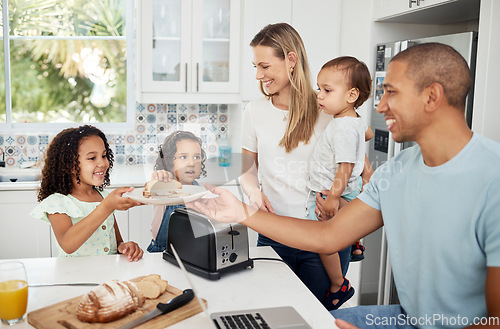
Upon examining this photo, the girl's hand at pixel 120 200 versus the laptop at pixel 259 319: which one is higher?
the girl's hand at pixel 120 200

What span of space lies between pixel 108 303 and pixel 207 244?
0.39m

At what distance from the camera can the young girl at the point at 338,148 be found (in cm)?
189

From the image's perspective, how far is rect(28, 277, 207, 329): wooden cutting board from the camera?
1.12 metres

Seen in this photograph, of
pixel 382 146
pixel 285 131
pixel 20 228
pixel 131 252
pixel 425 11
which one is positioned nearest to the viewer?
pixel 131 252

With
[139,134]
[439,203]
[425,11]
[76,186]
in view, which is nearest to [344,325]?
[439,203]

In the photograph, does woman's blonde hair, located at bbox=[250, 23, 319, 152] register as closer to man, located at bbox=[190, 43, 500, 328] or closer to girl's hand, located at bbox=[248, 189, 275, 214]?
girl's hand, located at bbox=[248, 189, 275, 214]

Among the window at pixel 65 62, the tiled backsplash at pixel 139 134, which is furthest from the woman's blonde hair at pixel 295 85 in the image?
the window at pixel 65 62

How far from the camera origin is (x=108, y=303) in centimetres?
114

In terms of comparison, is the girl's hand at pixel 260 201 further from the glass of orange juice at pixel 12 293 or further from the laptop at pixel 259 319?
the glass of orange juice at pixel 12 293

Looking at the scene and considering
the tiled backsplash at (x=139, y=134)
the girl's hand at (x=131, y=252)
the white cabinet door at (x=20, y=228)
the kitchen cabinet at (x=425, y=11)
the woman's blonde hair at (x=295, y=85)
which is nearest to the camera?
the girl's hand at (x=131, y=252)

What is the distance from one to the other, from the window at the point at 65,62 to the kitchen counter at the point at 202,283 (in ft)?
7.35

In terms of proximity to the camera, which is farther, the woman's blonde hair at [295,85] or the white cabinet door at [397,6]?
the white cabinet door at [397,6]

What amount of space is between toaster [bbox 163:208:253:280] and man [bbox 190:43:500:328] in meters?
0.36

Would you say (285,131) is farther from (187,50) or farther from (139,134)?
(139,134)
